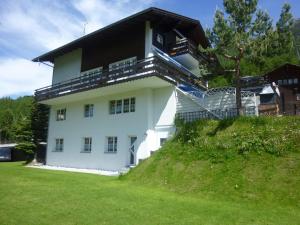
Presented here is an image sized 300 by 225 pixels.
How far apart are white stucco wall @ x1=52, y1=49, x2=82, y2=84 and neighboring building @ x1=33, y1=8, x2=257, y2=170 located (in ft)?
0.43

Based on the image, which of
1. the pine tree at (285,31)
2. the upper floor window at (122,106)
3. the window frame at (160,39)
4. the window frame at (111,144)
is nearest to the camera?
the pine tree at (285,31)

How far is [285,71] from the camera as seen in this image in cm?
3731

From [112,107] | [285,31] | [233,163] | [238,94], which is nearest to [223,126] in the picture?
[238,94]

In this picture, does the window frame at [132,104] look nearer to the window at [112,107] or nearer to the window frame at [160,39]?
the window at [112,107]

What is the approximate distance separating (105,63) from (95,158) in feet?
29.0

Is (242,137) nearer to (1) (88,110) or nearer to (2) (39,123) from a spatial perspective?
(1) (88,110)

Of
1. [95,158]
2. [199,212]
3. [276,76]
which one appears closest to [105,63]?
[95,158]

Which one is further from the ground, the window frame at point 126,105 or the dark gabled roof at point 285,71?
the dark gabled roof at point 285,71

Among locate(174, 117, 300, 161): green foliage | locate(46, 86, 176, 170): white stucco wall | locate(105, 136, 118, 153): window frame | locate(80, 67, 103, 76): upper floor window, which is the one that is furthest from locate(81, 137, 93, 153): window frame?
locate(174, 117, 300, 161): green foliage

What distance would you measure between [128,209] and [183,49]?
18180 millimetres

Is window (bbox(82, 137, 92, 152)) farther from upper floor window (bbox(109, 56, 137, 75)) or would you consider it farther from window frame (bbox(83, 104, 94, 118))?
upper floor window (bbox(109, 56, 137, 75))

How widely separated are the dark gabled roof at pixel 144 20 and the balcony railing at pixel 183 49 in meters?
1.82

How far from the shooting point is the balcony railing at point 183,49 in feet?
78.2

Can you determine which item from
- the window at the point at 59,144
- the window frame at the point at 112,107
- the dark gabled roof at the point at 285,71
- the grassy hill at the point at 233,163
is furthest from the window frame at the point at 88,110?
the dark gabled roof at the point at 285,71
